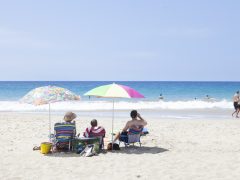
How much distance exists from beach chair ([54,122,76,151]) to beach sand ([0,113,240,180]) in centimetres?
28

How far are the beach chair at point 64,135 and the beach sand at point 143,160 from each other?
0.28 meters

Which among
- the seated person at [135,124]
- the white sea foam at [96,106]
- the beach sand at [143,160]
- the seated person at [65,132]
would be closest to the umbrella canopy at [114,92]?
the seated person at [135,124]

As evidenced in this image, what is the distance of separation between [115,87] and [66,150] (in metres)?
2.02

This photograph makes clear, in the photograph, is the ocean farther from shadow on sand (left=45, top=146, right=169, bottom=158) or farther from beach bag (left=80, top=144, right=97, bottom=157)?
beach bag (left=80, top=144, right=97, bottom=157)

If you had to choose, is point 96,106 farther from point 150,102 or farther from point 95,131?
point 95,131

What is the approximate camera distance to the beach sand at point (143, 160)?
6.99 meters

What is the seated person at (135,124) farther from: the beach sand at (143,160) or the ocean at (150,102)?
the ocean at (150,102)

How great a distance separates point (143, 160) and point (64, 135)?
2.05 metres

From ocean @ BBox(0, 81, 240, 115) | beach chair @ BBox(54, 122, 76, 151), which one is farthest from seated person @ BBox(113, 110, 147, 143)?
ocean @ BBox(0, 81, 240, 115)

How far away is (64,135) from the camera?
352 inches

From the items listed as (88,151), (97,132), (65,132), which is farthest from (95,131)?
(65,132)

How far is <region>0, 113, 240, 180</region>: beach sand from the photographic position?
6988 millimetres

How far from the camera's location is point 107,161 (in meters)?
8.16

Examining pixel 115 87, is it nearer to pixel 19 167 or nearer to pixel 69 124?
pixel 69 124
